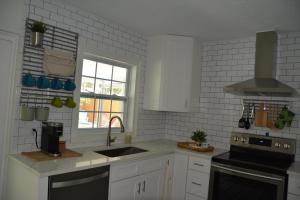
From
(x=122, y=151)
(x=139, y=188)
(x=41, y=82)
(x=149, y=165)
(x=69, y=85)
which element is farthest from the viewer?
(x=122, y=151)

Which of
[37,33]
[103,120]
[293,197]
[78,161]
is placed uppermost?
[37,33]

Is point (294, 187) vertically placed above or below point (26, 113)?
below

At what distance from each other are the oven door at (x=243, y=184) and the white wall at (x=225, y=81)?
0.67 meters

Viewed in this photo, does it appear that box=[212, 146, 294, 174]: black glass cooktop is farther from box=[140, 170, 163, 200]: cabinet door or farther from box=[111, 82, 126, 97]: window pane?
box=[111, 82, 126, 97]: window pane

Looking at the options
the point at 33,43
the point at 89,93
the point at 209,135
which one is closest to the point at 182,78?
the point at 209,135

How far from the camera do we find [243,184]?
2.45 meters

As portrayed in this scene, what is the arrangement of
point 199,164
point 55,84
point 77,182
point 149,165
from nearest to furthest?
point 77,182 → point 55,84 → point 149,165 → point 199,164

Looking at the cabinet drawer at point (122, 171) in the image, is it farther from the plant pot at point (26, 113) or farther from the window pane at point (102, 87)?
the window pane at point (102, 87)

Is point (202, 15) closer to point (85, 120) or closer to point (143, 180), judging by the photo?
point (85, 120)

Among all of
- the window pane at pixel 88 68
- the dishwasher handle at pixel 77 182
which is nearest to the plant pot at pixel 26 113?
the dishwasher handle at pixel 77 182

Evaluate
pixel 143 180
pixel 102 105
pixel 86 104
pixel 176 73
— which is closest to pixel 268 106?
pixel 176 73

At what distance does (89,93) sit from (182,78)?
1.29 m

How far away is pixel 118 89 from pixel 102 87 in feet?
0.92

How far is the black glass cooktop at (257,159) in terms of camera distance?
237 centimetres
